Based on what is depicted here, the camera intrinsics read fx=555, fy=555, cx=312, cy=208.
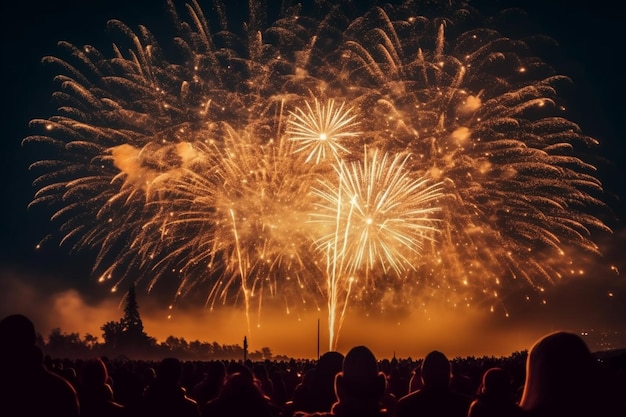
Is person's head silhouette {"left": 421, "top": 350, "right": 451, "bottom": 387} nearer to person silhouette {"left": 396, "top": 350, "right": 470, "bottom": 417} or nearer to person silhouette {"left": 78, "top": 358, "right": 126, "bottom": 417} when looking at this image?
person silhouette {"left": 396, "top": 350, "right": 470, "bottom": 417}

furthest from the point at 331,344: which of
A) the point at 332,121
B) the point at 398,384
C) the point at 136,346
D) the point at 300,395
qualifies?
the point at 136,346

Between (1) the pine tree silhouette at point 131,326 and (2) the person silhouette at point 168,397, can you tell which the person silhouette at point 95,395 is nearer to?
(2) the person silhouette at point 168,397

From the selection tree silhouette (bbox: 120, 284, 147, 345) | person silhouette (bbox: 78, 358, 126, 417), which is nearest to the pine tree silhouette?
tree silhouette (bbox: 120, 284, 147, 345)

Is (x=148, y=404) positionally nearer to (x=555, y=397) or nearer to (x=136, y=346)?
(x=555, y=397)

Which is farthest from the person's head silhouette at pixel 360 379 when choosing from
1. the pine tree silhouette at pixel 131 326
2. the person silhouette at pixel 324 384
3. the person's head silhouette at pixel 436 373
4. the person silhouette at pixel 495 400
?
the pine tree silhouette at pixel 131 326

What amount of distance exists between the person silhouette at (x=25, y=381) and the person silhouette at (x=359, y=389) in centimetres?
196

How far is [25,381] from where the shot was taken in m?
4.14

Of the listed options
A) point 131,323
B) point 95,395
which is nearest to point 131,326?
point 131,323

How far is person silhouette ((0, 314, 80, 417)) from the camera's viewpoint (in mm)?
4090

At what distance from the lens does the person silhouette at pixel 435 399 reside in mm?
5004

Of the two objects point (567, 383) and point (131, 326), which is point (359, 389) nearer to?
point (567, 383)

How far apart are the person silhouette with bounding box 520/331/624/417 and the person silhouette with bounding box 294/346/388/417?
41.6 inches

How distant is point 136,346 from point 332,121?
243ft

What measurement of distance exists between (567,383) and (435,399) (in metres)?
2.09
